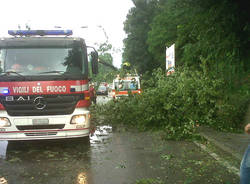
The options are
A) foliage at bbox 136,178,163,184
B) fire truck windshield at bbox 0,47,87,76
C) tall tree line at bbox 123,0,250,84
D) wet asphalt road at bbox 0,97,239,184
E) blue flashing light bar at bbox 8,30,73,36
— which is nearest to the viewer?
foliage at bbox 136,178,163,184

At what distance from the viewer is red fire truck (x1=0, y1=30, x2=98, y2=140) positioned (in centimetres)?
691

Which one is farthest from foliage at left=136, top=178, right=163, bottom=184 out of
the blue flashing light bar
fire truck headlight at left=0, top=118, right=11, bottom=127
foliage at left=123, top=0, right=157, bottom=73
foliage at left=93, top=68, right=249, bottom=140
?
foliage at left=123, top=0, right=157, bottom=73

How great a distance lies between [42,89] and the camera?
274 inches

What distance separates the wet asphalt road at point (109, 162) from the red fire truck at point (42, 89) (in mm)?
612

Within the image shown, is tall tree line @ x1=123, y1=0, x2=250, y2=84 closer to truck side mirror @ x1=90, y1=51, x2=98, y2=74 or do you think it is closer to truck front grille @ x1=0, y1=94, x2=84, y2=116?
truck side mirror @ x1=90, y1=51, x2=98, y2=74

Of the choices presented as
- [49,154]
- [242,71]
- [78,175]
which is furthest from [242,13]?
[49,154]

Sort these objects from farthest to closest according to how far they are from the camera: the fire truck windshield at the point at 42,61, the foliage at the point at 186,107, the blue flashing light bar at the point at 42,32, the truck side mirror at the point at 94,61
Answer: the foliage at the point at 186,107 < the blue flashing light bar at the point at 42,32 < the truck side mirror at the point at 94,61 < the fire truck windshield at the point at 42,61

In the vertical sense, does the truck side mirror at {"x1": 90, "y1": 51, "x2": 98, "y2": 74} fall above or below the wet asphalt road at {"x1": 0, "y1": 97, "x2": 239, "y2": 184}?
above

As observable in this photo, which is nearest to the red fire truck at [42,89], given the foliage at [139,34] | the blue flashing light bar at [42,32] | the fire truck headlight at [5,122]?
the fire truck headlight at [5,122]

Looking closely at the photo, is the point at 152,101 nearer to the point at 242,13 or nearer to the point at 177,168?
the point at 177,168

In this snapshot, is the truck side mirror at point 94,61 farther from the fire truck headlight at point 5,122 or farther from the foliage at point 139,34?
the foliage at point 139,34

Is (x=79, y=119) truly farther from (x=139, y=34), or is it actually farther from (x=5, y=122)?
(x=139, y=34)

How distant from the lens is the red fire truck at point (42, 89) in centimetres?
691

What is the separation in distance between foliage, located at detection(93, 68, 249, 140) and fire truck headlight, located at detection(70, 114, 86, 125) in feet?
8.51
